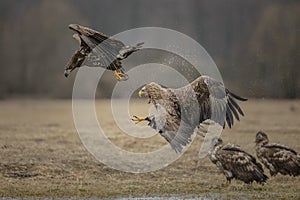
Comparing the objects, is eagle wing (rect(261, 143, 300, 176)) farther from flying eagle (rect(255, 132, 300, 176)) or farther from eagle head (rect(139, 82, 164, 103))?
eagle head (rect(139, 82, 164, 103))

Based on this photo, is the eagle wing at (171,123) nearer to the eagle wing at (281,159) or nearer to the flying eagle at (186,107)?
the flying eagle at (186,107)

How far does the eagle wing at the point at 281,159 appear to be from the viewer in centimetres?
1334

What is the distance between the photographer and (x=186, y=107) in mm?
10844

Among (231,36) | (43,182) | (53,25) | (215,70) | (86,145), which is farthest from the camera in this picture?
(53,25)

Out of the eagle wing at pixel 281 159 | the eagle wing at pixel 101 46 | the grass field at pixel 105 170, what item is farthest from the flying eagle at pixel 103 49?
the eagle wing at pixel 281 159

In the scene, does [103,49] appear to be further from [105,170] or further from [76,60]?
[105,170]

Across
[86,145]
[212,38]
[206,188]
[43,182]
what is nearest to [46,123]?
[86,145]

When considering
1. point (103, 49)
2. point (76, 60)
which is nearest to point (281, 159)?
point (103, 49)

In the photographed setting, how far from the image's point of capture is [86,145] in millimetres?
18156

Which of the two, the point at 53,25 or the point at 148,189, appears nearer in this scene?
the point at 148,189

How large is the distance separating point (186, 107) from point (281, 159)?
Result: 343cm

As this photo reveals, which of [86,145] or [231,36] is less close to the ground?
[231,36]

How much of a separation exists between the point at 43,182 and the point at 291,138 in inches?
326

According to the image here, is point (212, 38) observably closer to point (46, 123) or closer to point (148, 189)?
point (46, 123)
